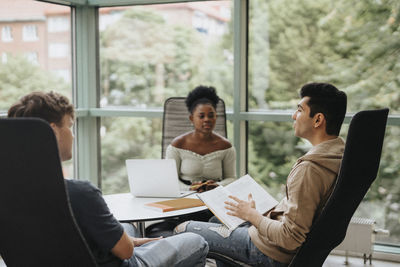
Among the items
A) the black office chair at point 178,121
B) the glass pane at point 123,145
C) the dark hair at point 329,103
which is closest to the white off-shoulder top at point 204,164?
the black office chair at point 178,121

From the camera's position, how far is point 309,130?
2148mm

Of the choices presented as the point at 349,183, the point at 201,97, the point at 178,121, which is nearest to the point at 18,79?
the point at 178,121

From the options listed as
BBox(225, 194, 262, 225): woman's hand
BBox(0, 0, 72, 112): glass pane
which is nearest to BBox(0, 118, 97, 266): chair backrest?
BBox(225, 194, 262, 225): woman's hand

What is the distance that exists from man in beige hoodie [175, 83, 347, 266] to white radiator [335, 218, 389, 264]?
1.47m

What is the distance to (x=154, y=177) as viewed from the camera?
2.71 metres

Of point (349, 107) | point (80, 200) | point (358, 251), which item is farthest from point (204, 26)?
point (80, 200)

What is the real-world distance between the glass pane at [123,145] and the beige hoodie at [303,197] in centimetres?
252

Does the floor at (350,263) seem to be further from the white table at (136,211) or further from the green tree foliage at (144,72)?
the green tree foliage at (144,72)

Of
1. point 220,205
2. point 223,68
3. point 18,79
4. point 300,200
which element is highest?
point 223,68

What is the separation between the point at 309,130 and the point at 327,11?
Answer: 1.95 meters

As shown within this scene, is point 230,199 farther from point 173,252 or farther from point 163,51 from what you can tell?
point 163,51

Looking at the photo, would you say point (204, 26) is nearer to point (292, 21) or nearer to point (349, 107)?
point (292, 21)

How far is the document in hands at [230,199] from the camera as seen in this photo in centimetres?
232

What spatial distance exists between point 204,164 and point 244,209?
1.16 metres
